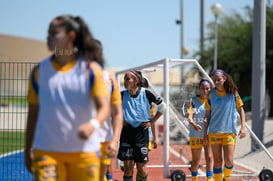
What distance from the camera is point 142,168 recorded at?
9812 millimetres

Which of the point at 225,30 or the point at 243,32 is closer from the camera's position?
the point at 243,32

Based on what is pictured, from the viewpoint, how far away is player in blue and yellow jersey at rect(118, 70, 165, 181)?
984 cm

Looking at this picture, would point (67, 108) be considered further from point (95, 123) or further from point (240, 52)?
point (240, 52)

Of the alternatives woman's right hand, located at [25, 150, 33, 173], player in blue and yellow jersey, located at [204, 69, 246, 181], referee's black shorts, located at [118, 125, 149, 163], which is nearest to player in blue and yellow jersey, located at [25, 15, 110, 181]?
woman's right hand, located at [25, 150, 33, 173]

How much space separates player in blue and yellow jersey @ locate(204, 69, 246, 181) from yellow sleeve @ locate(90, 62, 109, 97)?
5.34 meters

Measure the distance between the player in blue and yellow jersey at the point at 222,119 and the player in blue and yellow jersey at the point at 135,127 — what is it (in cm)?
99

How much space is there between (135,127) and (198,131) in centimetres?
155

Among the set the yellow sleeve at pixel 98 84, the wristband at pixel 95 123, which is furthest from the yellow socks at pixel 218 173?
the wristband at pixel 95 123

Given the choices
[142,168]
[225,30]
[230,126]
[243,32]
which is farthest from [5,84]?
[225,30]

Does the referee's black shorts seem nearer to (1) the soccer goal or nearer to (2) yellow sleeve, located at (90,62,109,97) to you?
(1) the soccer goal

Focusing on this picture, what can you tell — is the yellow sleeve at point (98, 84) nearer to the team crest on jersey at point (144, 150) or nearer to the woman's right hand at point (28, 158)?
the woman's right hand at point (28, 158)

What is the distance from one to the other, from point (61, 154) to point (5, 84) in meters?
6.85

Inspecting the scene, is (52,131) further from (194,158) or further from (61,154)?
(194,158)

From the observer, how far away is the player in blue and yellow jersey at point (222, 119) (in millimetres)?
10156
